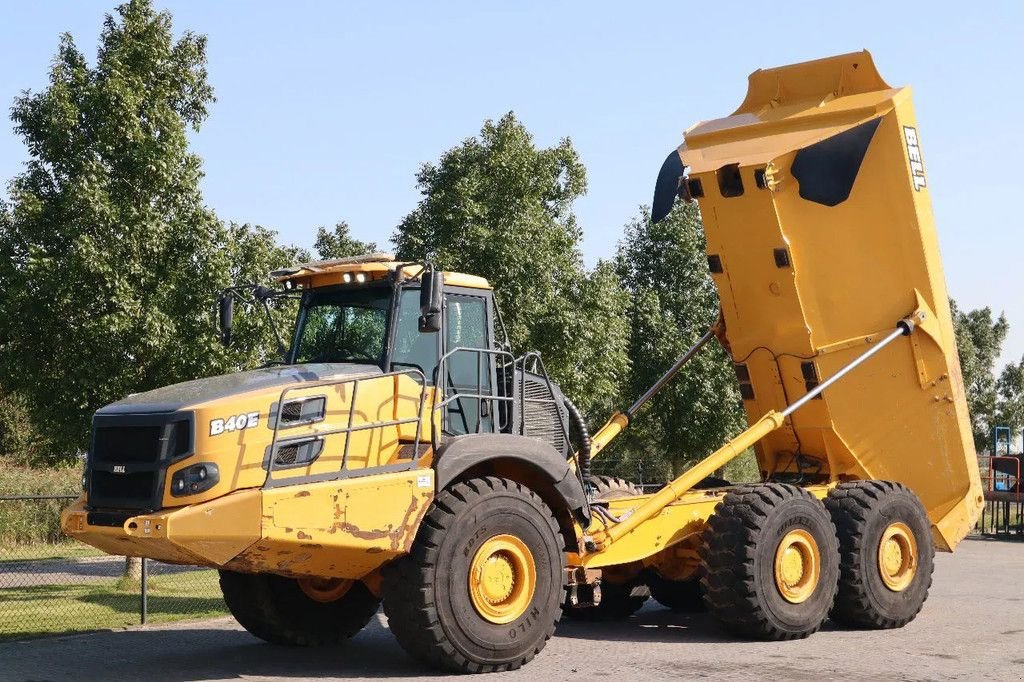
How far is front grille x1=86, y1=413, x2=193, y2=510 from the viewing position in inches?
327

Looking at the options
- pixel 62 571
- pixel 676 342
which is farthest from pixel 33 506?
pixel 676 342

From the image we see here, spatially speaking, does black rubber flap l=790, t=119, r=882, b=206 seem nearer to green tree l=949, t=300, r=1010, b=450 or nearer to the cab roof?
the cab roof

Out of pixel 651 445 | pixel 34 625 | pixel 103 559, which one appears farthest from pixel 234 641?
pixel 651 445

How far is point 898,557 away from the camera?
1187cm

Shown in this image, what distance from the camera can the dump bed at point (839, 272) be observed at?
1172cm

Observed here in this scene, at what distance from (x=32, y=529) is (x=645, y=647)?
18.0 m

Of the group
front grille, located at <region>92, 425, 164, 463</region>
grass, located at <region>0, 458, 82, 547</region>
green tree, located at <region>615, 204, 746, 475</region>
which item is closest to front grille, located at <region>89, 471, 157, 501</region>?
front grille, located at <region>92, 425, 164, 463</region>

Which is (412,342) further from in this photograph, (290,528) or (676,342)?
(676,342)

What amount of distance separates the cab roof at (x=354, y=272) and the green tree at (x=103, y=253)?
6.35 m

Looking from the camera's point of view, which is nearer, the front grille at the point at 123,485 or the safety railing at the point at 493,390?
the front grille at the point at 123,485

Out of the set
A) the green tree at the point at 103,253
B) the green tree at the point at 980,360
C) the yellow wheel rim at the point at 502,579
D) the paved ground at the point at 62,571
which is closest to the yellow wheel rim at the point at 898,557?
the yellow wheel rim at the point at 502,579

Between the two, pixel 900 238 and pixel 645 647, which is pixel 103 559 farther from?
pixel 900 238

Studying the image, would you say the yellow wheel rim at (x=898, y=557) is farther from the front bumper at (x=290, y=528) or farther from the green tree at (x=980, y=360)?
the green tree at (x=980, y=360)

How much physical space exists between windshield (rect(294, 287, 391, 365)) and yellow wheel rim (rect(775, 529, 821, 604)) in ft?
13.1
